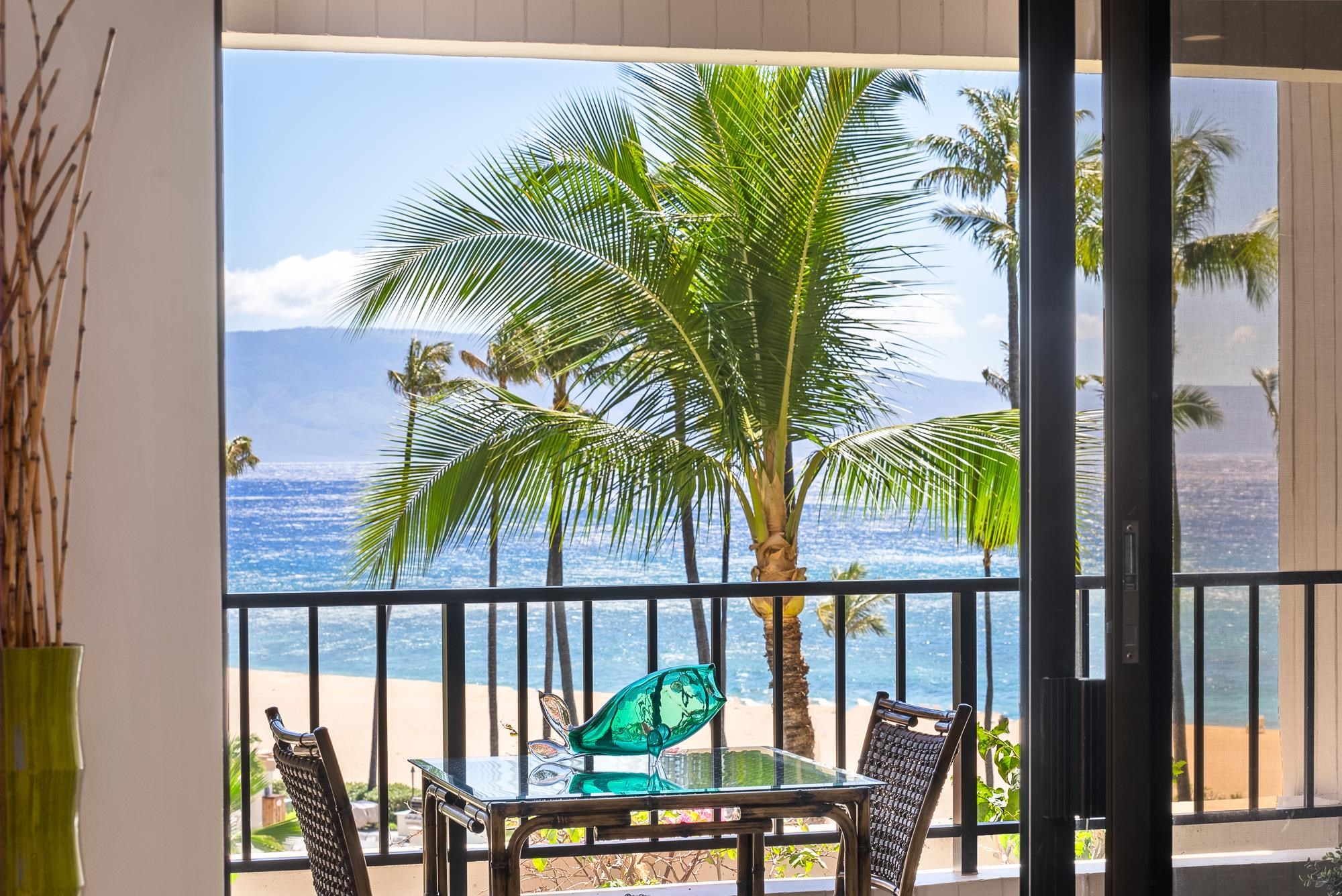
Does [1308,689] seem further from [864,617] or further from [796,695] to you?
[864,617]

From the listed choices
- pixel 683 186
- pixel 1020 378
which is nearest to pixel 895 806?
pixel 1020 378

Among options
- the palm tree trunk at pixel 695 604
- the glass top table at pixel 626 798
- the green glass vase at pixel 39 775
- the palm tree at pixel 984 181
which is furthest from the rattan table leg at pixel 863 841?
the palm tree at pixel 984 181

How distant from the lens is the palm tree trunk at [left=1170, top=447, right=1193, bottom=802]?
5.55 feet

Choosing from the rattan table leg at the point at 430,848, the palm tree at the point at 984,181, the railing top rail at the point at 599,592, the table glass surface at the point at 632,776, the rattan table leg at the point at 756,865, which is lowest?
the rattan table leg at the point at 756,865

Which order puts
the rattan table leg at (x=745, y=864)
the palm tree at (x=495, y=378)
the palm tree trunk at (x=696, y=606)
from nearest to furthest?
1. the rattan table leg at (x=745, y=864)
2. the palm tree at (x=495, y=378)
3. the palm tree trunk at (x=696, y=606)

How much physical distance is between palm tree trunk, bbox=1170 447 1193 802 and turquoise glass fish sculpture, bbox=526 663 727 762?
73 cm

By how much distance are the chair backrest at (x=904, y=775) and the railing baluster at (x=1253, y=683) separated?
71 cm

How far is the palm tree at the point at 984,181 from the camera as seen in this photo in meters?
14.5

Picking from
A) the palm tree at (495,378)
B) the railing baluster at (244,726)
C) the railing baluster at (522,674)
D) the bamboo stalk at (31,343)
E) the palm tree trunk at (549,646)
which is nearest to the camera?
the bamboo stalk at (31,343)

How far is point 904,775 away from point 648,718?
0.63 m

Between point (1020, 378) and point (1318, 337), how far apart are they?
2.48 feet

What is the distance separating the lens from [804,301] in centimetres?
580

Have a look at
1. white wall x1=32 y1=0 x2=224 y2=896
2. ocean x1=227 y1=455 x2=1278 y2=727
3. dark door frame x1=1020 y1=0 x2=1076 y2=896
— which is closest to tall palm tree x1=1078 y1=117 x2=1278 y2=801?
dark door frame x1=1020 y1=0 x2=1076 y2=896

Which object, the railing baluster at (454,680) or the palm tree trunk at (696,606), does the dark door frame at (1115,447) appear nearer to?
the railing baluster at (454,680)
